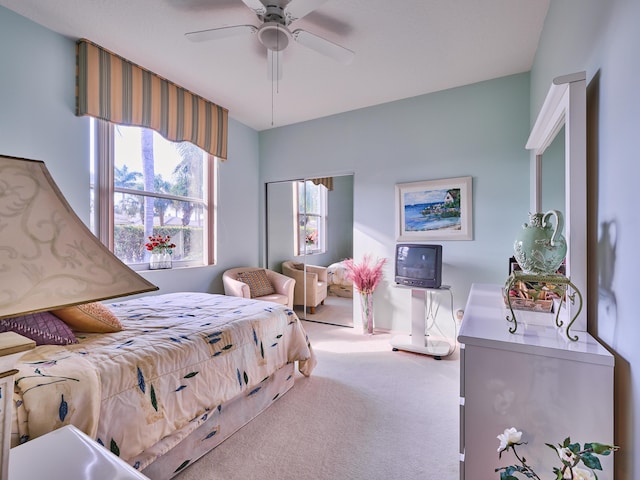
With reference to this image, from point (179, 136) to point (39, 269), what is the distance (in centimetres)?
329

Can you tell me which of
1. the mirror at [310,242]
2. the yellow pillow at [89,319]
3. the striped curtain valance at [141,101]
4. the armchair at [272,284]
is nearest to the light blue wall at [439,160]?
the mirror at [310,242]

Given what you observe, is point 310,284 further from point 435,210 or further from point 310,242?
point 435,210

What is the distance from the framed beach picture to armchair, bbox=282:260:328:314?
1.24m

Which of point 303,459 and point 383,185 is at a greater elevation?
point 383,185

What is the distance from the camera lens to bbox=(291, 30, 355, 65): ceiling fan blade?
6.81 feet


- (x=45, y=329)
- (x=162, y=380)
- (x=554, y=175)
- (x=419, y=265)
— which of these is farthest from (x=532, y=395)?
(x=419, y=265)

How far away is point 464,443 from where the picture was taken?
3.49 feet

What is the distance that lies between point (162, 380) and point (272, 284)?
274cm

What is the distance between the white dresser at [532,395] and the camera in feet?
2.98

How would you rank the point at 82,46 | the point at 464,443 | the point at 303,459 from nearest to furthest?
1. the point at 464,443
2. the point at 303,459
3. the point at 82,46

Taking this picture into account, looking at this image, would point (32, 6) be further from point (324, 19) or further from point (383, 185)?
point (383, 185)

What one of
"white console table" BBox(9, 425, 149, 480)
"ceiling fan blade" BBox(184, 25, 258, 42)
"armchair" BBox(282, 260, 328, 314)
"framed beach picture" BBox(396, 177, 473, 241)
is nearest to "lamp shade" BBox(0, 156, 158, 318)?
"white console table" BBox(9, 425, 149, 480)

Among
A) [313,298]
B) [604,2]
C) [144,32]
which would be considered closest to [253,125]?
[144,32]

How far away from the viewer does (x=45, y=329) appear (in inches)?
52.7
